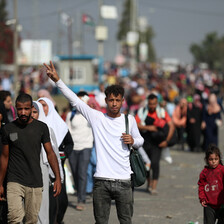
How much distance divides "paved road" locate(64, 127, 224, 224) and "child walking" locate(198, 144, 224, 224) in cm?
196

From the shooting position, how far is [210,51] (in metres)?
151

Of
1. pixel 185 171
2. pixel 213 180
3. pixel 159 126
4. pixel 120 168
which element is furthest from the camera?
pixel 185 171

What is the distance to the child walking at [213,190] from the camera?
7.02 metres

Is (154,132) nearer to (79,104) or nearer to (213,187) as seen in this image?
(213,187)

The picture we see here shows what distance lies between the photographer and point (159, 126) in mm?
11555

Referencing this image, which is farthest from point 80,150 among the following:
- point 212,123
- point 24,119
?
point 212,123

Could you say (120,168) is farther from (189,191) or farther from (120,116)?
(189,191)

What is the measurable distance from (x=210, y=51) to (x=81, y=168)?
143524 mm

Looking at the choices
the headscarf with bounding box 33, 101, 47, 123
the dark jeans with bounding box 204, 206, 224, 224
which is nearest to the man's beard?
the headscarf with bounding box 33, 101, 47, 123

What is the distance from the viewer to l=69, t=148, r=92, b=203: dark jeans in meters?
10.1

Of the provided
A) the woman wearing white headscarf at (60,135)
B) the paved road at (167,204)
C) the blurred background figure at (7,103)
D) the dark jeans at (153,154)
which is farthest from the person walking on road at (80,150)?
the woman wearing white headscarf at (60,135)

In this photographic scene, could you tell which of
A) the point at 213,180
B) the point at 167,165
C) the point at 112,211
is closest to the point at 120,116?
the point at 213,180

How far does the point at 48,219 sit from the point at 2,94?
10.5 ft

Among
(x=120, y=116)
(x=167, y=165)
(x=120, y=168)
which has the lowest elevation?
(x=167, y=165)
